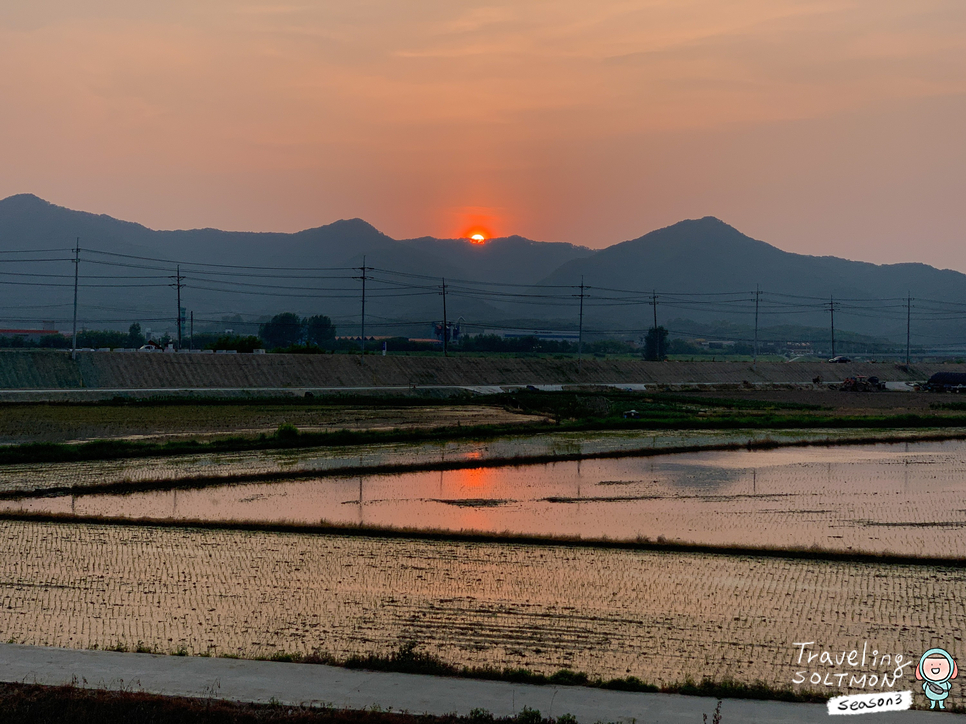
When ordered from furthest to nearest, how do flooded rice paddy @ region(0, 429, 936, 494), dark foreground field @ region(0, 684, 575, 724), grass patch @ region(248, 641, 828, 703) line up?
flooded rice paddy @ region(0, 429, 936, 494) → grass patch @ region(248, 641, 828, 703) → dark foreground field @ region(0, 684, 575, 724)

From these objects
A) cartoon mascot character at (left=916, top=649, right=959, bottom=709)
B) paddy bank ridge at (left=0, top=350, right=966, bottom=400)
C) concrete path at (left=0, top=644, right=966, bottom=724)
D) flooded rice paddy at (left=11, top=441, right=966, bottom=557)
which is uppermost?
paddy bank ridge at (left=0, top=350, right=966, bottom=400)

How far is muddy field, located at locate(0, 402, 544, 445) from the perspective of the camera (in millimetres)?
35812

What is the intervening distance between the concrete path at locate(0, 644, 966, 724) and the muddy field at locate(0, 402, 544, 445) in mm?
25731

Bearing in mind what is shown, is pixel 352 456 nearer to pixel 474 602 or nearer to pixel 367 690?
pixel 474 602

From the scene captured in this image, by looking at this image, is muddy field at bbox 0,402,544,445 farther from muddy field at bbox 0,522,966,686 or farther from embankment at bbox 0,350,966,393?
muddy field at bbox 0,522,966,686

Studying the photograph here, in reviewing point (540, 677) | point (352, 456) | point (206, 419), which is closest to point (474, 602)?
point (540, 677)

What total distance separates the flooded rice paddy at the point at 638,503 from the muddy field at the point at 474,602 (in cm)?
218

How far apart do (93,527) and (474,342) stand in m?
130

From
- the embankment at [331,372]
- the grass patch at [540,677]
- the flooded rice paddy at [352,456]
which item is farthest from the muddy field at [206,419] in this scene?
the grass patch at [540,677]

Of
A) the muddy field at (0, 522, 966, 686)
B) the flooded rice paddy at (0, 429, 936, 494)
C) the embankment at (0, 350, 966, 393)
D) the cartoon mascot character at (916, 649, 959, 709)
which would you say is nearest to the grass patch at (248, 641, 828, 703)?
the muddy field at (0, 522, 966, 686)

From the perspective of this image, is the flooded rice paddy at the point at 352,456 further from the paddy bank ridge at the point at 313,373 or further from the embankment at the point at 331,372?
the embankment at the point at 331,372

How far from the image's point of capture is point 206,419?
4162 centimetres

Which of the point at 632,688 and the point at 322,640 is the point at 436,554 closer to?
the point at 322,640

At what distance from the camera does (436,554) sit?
1661 centimetres
